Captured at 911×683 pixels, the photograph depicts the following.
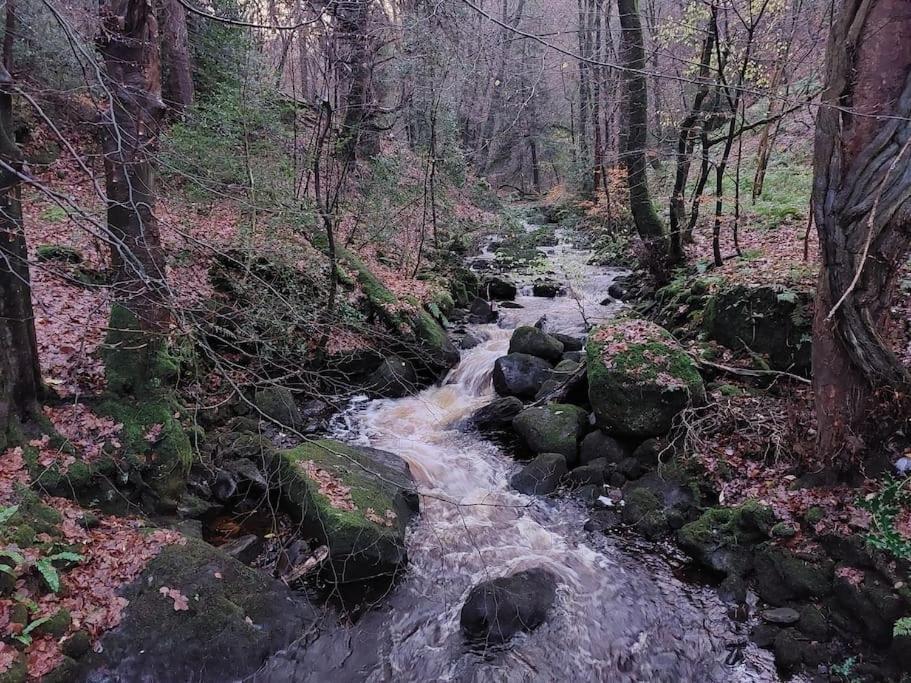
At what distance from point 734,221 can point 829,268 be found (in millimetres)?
5368

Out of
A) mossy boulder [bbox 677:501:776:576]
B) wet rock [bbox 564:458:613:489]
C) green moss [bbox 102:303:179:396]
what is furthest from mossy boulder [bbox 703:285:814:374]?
green moss [bbox 102:303:179:396]

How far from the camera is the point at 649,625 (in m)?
5.14

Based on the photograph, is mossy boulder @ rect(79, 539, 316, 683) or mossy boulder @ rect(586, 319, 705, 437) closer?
mossy boulder @ rect(79, 539, 316, 683)

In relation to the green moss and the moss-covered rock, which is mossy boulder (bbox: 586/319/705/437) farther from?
the green moss

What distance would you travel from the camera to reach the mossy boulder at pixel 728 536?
5.33 m

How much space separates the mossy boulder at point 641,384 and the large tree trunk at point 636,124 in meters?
5.12

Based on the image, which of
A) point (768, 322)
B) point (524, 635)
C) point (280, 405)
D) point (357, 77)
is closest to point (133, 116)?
point (280, 405)

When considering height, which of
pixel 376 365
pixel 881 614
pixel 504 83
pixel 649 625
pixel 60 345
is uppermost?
pixel 504 83

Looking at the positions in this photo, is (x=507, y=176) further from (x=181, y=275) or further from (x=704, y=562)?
(x=704, y=562)

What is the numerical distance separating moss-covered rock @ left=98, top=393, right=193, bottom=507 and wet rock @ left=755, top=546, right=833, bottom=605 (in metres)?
5.98

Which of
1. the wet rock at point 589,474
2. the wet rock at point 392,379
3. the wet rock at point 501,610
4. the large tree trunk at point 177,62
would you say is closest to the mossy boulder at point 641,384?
the wet rock at point 589,474

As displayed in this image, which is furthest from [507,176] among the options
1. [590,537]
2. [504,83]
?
[590,537]

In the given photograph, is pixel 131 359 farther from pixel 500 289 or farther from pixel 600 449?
pixel 500 289

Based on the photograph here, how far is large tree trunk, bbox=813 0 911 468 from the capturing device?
14.3ft
